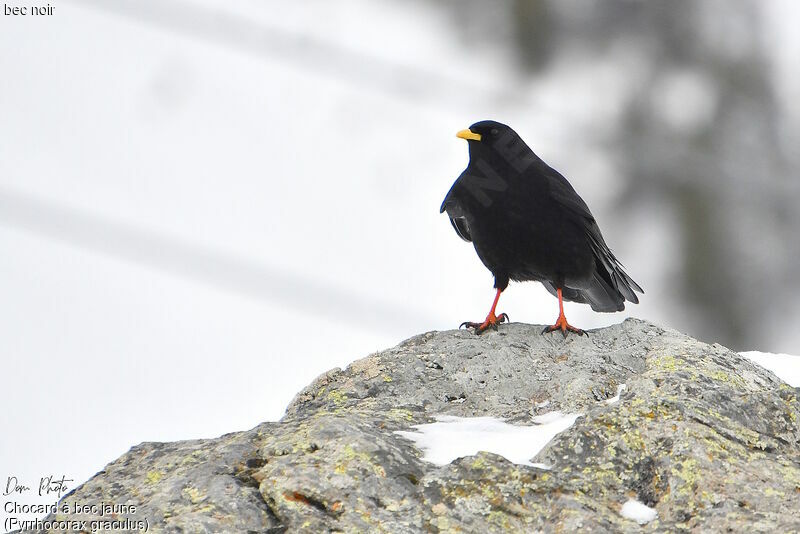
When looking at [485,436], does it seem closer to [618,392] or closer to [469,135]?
[618,392]

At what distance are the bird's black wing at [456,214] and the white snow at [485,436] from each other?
86.8 inches

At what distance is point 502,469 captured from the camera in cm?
292

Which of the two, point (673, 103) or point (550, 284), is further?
point (673, 103)

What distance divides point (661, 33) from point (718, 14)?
522 mm

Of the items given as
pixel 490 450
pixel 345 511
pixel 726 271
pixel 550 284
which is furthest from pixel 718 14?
pixel 345 511

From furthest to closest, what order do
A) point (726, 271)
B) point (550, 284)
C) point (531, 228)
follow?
point (726, 271), point (550, 284), point (531, 228)

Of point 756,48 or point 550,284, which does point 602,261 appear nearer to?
point 550,284

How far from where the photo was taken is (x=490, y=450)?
3.21 metres

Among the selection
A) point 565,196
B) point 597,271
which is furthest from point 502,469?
point 597,271

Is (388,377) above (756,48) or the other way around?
the other way around

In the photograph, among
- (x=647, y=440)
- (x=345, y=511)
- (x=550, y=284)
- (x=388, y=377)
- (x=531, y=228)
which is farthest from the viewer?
(x=550, y=284)

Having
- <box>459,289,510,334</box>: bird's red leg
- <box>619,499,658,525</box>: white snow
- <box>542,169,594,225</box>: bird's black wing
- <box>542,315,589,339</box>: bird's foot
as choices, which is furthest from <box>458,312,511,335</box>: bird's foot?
<box>619,499,658,525</box>: white snow

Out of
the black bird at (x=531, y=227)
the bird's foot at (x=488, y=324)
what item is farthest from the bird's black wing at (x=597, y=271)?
the bird's foot at (x=488, y=324)

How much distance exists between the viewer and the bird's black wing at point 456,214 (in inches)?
221
